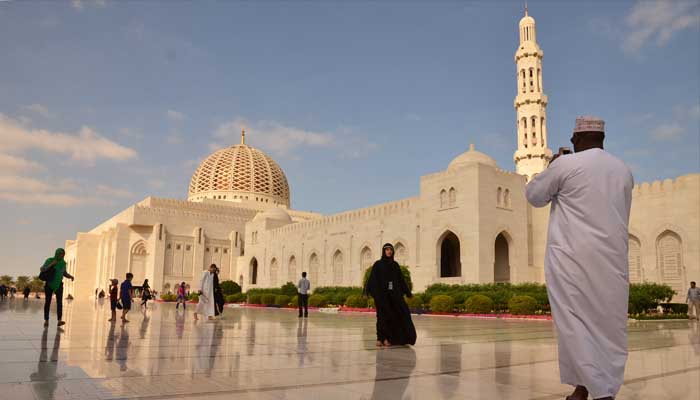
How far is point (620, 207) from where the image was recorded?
2.79 metres

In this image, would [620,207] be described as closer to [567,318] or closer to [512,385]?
[567,318]

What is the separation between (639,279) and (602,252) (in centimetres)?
2022

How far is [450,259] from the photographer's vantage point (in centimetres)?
2866

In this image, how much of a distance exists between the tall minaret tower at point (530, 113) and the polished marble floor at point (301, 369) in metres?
24.0

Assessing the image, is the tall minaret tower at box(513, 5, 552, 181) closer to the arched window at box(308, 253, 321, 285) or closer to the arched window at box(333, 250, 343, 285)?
the arched window at box(333, 250, 343, 285)

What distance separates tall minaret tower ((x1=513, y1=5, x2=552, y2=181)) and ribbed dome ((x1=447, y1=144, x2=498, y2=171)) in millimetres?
5826

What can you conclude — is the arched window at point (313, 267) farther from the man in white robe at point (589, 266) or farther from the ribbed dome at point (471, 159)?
the man in white robe at point (589, 266)

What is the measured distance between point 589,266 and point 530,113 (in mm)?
29637

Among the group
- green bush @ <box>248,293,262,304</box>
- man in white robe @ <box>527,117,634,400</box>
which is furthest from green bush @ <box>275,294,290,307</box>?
man in white robe @ <box>527,117,634,400</box>

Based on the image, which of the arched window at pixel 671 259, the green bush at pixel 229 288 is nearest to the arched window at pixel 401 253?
the green bush at pixel 229 288

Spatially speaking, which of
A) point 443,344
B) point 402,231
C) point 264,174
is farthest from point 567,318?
point 264,174

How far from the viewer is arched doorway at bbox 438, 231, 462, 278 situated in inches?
1109

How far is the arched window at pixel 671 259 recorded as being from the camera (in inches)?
758

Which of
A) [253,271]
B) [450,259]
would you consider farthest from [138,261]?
[450,259]
